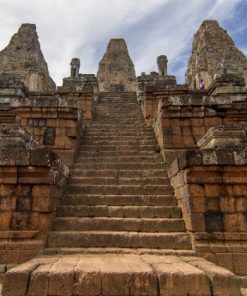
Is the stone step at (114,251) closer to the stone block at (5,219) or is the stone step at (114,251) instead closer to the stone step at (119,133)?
the stone block at (5,219)

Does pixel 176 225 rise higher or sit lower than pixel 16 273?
higher

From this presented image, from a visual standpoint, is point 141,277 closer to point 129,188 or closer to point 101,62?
point 129,188

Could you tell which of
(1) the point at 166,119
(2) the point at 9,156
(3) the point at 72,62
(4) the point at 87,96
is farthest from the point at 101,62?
(2) the point at 9,156

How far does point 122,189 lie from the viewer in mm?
4992

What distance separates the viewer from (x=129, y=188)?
5.00 metres

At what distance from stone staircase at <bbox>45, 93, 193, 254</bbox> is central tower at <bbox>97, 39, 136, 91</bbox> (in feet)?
80.6

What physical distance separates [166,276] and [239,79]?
859 centimetres

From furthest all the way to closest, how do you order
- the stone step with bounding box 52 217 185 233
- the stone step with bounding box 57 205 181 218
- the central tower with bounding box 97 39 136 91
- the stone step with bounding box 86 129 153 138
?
the central tower with bounding box 97 39 136 91, the stone step with bounding box 86 129 153 138, the stone step with bounding box 57 205 181 218, the stone step with bounding box 52 217 185 233

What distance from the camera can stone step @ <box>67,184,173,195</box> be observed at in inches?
195

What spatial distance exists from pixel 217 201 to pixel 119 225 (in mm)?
1585

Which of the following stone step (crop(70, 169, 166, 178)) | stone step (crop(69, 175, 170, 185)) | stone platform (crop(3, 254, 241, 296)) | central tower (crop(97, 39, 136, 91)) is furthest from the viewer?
central tower (crop(97, 39, 136, 91))

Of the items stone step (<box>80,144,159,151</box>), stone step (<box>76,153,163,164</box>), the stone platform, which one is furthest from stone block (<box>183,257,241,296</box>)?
stone step (<box>80,144,159,151</box>)

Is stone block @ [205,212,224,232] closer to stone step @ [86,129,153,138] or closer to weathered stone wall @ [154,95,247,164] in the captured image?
weathered stone wall @ [154,95,247,164]

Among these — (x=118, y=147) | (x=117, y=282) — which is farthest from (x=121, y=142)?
(x=117, y=282)
